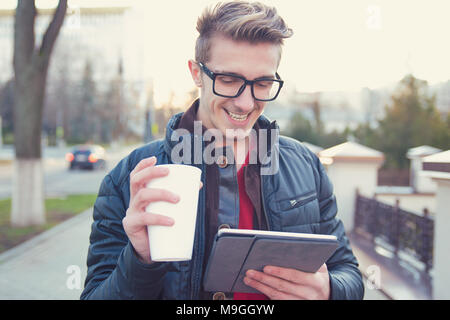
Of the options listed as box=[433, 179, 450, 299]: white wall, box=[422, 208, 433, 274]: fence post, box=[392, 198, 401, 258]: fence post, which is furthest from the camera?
box=[392, 198, 401, 258]: fence post

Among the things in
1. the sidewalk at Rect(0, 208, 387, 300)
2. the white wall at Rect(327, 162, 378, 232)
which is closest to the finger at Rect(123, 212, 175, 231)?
the sidewalk at Rect(0, 208, 387, 300)

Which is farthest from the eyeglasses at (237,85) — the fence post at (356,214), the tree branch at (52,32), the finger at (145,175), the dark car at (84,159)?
the dark car at (84,159)

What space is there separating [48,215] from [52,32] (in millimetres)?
3842

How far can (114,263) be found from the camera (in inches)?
55.5

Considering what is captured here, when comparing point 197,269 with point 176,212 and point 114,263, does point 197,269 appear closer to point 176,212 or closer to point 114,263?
point 114,263

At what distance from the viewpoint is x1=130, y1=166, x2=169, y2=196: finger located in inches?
40.8

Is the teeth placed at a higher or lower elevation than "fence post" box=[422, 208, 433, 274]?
higher

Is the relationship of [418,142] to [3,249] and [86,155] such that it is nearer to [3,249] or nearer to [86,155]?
[3,249]

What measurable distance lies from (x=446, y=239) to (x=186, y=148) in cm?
325

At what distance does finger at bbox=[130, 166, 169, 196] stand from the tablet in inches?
8.9

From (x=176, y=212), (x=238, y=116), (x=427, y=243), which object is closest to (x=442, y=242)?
(x=427, y=243)

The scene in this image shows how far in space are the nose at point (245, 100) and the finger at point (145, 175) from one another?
20.4 inches

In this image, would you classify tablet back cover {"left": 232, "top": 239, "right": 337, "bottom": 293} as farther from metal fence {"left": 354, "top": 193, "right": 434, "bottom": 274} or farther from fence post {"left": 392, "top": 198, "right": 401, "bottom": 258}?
fence post {"left": 392, "top": 198, "right": 401, "bottom": 258}
